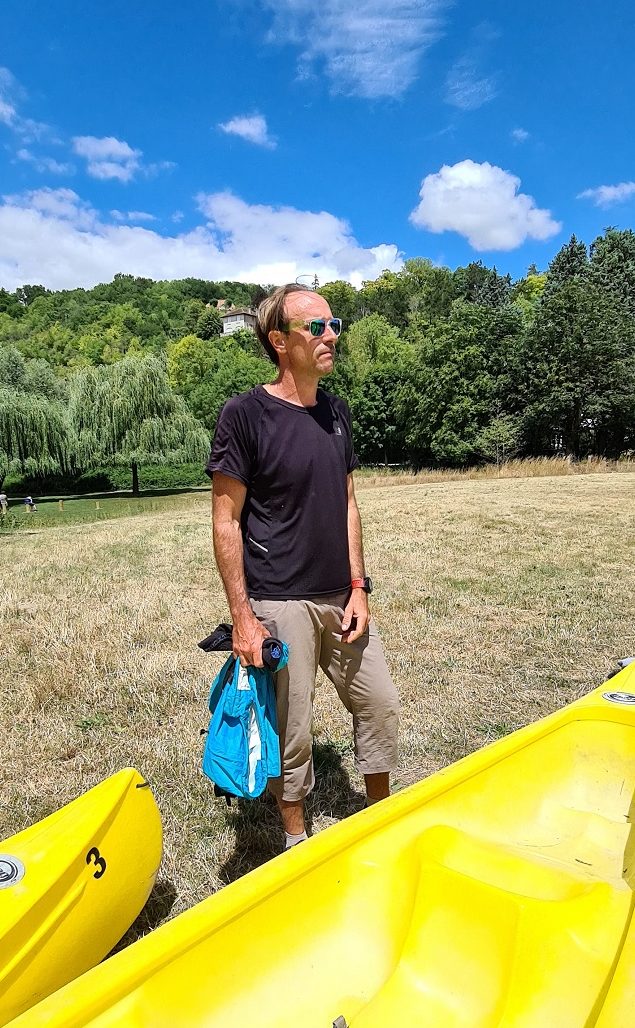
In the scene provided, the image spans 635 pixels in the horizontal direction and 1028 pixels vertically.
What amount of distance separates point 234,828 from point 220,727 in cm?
95

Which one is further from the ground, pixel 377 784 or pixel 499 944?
pixel 499 944

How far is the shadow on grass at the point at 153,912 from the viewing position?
2.21 meters

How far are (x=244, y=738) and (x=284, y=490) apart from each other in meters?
0.86

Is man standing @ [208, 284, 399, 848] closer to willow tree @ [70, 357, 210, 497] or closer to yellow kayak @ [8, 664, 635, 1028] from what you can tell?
yellow kayak @ [8, 664, 635, 1028]

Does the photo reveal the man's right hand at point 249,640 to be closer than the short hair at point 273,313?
Yes

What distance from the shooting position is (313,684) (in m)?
2.24

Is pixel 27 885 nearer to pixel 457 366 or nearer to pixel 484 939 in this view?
pixel 484 939

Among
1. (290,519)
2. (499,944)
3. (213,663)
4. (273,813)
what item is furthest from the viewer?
(213,663)

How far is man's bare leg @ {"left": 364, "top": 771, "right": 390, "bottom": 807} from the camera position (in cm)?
250

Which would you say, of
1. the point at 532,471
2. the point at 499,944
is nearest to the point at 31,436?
the point at 532,471

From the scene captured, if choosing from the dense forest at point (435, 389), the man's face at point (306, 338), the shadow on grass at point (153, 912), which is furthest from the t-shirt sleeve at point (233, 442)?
the dense forest at point (435, 389)

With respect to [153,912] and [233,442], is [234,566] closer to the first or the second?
[233,442]

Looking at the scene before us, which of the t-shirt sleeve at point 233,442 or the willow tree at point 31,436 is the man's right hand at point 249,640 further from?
the willow tree at point 31,436

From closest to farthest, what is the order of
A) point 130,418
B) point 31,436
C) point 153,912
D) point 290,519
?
point 290,519
point 153,912
point 31,436
point 130,418
